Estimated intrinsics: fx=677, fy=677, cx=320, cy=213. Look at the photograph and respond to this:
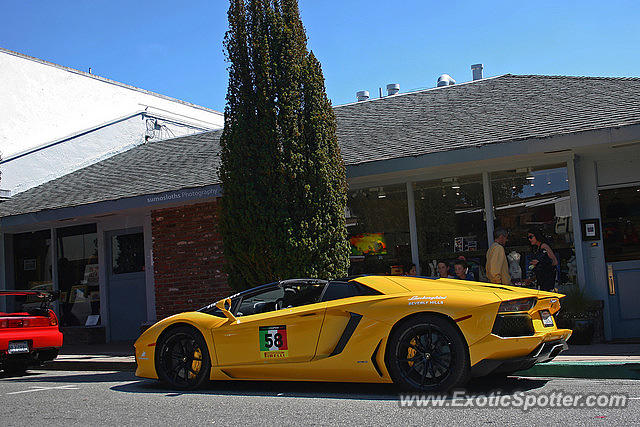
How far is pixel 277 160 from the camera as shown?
10016 millimetres

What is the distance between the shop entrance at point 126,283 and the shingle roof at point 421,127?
4.05ft

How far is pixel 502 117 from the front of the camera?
1183 cm

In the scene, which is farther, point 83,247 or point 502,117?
point 83,247

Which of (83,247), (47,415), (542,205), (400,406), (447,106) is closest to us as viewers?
(400,406)

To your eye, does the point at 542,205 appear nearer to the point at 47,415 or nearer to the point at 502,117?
the point at 502,117

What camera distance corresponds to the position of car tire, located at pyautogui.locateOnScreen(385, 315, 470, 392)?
20.3ft

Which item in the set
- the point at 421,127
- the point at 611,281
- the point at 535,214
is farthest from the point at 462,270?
the point at 421,127

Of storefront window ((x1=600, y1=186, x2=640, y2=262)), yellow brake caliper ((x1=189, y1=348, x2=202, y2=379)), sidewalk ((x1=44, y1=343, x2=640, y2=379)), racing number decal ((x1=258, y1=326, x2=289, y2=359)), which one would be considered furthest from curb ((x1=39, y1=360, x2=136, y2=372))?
storefront window ((x1=600, y1=186, x2=640, y2=262))

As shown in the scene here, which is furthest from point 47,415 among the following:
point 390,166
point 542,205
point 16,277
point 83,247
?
point 16,277

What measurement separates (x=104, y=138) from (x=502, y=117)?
1209 centimetres

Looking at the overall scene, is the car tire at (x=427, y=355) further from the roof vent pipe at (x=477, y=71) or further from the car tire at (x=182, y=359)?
the roof vent pipe at (x=477, y=71)

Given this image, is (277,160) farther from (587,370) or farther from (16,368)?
(16,368)

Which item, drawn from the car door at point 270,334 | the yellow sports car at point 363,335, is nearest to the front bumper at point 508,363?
the yellow sports car at point 363,335

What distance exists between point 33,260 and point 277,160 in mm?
9310
